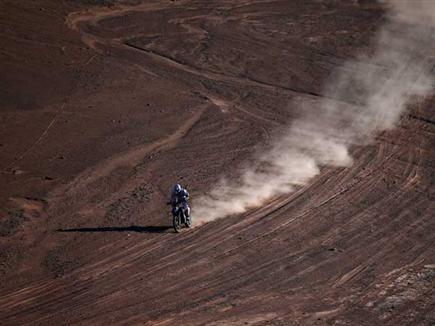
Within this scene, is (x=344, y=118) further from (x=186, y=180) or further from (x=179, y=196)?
(x=179, y=196)

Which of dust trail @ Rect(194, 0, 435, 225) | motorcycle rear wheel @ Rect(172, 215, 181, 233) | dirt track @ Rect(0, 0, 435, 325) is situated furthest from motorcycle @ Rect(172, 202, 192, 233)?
dust trail @ Rect(194, 0, 435, 225)

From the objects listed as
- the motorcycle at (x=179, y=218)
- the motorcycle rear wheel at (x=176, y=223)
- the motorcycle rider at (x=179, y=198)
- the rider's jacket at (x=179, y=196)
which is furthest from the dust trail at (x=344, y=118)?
the rider's jacket at (x=179, y=196)

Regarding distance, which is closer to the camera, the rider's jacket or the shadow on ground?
the rider's jacket

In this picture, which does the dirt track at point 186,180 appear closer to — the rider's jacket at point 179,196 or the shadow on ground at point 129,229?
the shadow on ground at point 129,229

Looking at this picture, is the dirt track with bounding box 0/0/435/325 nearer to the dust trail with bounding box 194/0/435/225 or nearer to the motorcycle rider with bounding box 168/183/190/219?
the dust trail with bounding box 194/0/435/225

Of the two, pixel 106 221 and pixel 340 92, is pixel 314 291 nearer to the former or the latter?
pixel 106 221

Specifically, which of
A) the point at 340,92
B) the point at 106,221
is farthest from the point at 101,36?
the point at 106,221
